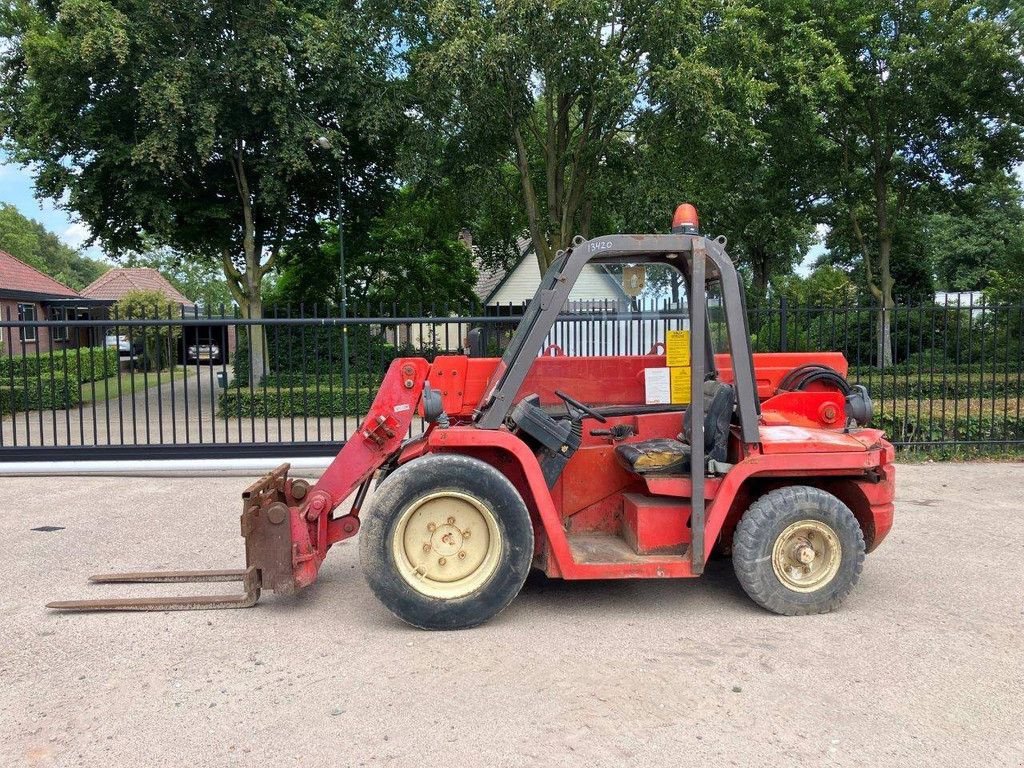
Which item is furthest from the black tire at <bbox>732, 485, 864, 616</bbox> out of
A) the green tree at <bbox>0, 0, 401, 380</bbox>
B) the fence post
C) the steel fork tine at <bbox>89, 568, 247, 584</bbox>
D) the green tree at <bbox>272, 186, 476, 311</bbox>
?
the green tree at <bbox>272, 186, 476, 311</bbox>

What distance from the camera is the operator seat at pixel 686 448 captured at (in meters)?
4.48

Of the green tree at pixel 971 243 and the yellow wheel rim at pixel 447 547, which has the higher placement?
the green tree at pixel 971 243

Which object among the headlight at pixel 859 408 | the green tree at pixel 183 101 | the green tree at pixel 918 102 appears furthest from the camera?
the green tree at pixel 918 102

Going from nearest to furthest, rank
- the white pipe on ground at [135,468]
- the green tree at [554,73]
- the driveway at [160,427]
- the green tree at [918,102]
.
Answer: the white pipe on ground at [135,468] < the driveway at [160,427] < the green tree at [554,73] < the green tree at [918,102]

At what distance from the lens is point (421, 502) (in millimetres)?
4281

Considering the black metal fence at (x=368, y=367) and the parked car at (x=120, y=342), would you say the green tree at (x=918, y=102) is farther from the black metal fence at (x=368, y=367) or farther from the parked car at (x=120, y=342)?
the parked car at (x=120, y=342)

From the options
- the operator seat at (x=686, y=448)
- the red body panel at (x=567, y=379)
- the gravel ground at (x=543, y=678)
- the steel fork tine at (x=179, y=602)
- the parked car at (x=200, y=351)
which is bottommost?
the gravel ground at (x=543, y=678)

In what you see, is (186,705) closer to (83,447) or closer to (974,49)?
(83,447)

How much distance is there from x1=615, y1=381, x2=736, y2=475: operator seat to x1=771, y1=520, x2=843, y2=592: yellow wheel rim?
0.60 m

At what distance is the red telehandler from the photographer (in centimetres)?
427

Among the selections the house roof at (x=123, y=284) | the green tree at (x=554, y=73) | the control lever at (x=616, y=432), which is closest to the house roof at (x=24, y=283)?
the house roof at (x=123, y=284)

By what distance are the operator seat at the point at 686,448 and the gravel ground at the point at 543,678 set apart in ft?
2.99

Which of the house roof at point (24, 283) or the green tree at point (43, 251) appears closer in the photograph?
the house roof at point (24, 283)

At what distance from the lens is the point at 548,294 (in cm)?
449
